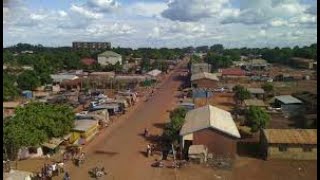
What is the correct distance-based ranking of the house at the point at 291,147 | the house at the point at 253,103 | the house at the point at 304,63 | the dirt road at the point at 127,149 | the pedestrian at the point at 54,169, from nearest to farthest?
the pedestrian at the point at 54,169 < the dirt road at the point at 127,149 < the house at the point at 291,147 < the house at the point at 253,103 < the house at the point at 304,63

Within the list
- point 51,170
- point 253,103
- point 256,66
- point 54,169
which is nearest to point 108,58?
point 256,66

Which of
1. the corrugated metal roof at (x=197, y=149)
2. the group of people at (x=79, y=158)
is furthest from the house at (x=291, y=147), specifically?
the group of people at (x=79, y=158)

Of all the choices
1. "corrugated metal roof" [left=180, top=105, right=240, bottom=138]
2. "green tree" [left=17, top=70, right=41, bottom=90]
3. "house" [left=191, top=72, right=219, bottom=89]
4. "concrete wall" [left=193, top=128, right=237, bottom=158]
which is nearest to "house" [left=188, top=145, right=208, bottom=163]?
"concrete wall" [left=193, top=128, right=237, bottom=158]

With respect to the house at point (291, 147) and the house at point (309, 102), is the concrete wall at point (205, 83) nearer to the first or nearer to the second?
the house at point (309, 102)

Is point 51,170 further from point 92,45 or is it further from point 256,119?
point 92,45

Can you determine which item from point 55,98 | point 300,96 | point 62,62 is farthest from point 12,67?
point 300,96

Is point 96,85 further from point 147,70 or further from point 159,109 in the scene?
point 147,70
